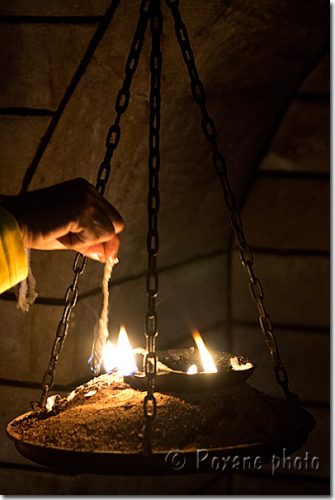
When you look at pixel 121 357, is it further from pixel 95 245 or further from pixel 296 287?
pixel 296 287

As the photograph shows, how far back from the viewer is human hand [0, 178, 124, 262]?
6.22ft

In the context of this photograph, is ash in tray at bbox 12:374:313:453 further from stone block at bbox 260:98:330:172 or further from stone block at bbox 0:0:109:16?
stone block at bbox 260:98:330:172

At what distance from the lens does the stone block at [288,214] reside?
426 centimetres

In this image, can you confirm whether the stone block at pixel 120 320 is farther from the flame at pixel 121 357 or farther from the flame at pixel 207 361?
the flame at pixel 207 361

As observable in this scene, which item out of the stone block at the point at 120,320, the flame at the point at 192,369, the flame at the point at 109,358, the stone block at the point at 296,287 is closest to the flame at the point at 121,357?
the flame at the point at 109,358

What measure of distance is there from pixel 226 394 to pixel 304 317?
2248 mm

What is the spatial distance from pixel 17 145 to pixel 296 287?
6.97ft

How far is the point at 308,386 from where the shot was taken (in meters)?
4.32

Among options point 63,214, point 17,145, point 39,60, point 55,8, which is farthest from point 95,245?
point 55,8

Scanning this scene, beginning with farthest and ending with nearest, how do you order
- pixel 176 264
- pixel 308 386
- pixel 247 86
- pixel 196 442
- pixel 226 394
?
1. pixel 308 386
2. pixel 176 264
3. pixel 247 86
4. pixel 226 394
5. pixel 196 442

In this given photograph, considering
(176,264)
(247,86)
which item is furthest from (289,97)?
(176,264)

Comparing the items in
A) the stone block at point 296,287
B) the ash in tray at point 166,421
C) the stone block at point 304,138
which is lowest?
the ash in tray at point 166,421

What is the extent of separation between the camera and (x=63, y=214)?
193 cm

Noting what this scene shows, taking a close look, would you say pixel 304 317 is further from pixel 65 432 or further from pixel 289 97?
pixel 65 432
